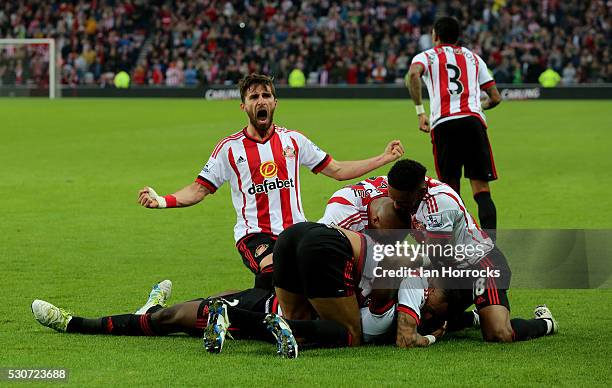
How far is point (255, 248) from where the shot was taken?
25.0ft

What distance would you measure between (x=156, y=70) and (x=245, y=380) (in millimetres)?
37722

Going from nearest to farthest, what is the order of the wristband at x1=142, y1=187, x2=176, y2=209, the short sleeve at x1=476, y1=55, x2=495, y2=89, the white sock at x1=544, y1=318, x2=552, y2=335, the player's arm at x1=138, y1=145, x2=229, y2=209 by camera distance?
the white sock at x1=544, y1=318, x2=552, y2=335 < the wristband at x1=142, y1=187, x2=176, y2=209 < the player's arm at x1=138, y1=145, x2=229, y2=209 < the short sleeve at x1=476, y1=55, x2=495, y2=89

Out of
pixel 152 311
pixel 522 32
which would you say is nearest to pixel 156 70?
pixel 522 32

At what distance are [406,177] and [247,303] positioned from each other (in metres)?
1.27

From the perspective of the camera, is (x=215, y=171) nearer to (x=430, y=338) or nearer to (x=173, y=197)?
(x=173, y=197)

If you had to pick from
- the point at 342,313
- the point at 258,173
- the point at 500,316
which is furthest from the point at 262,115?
the point at 500,316

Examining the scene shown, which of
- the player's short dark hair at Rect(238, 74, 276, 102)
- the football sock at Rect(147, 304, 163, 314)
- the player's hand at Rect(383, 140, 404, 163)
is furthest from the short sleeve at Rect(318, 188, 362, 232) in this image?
the football sock at Rect(147, 304, 163, 314)

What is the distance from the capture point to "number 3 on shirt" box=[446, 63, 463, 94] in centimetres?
1062

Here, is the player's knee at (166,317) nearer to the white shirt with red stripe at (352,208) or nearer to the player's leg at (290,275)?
the player's leg at (290,275)

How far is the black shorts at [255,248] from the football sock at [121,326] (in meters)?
0.89

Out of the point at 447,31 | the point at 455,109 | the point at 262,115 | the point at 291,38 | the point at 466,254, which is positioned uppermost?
the point at 291,38

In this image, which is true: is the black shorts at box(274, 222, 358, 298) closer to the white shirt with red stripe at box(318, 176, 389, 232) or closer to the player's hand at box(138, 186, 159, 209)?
the white shirt with red stripe at box(318, 176, 389, 232)

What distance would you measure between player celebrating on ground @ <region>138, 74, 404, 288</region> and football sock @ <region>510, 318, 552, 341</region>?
1475 millimetres

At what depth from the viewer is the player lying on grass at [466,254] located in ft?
22.1
